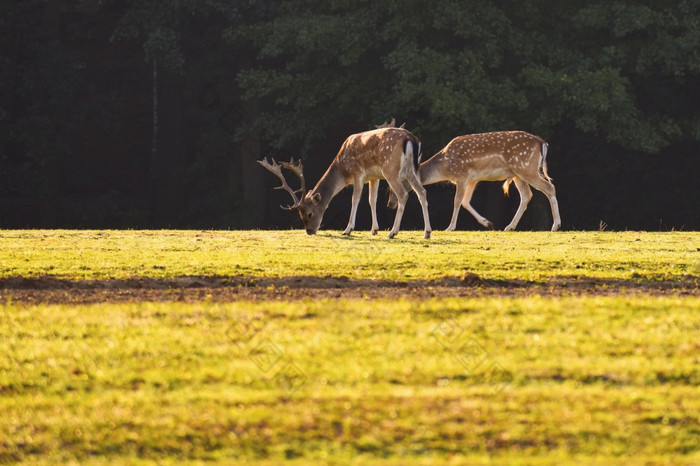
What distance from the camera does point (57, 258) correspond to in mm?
14547

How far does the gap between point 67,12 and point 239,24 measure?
16.2ft

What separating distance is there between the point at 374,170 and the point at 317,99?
33.3ft

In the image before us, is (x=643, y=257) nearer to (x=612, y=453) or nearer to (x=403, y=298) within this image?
(x=403, y=298)

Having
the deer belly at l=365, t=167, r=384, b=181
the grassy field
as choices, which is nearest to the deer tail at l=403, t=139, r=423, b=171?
the deer belly at l=365, t=167, r=384, b=181

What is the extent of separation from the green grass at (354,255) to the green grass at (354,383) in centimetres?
327

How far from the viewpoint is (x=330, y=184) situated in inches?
765

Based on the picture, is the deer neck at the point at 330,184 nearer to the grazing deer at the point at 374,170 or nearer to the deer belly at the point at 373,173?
the grazing deer at the point at 374,170

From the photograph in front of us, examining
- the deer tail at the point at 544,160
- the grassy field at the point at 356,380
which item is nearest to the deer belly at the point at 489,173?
the deer tail at the point at 544,160

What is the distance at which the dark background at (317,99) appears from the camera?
26359mm

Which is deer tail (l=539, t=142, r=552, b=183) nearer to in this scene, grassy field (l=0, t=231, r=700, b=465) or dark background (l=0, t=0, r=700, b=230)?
dark background (l=0, t=0, r=700, b=230)

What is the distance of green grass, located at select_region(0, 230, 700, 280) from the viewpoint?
13102 millimetres

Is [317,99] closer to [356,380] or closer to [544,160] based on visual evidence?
[544,160]

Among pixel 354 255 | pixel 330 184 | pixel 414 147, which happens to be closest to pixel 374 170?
pixel 414 147

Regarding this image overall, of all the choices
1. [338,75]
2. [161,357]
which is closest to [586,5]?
[338,75]
